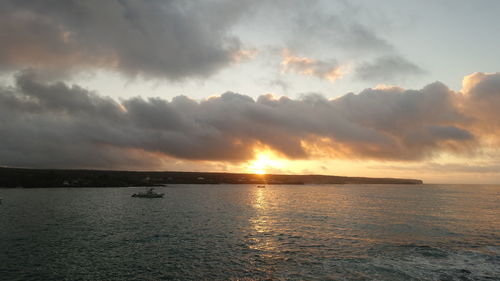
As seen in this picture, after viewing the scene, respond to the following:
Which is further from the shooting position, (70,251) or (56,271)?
(70,251)

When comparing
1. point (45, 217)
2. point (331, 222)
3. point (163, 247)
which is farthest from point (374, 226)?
point (45, 217)

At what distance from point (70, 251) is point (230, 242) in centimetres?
2291

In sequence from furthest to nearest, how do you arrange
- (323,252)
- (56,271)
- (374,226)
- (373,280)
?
1. (374,226)
2. (323,252)
3. (56,271)
4. (373,280)

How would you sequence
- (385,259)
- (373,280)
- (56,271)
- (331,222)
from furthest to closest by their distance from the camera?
(331,222) < (385,259) < (56,271) < (373,280)

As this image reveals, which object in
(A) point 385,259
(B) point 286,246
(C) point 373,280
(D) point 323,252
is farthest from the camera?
(B) point 286,246

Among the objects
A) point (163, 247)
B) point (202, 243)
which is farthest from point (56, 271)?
point (202, 243)

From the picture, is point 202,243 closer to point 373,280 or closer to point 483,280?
point 373,280

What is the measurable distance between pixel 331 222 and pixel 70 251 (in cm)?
5397

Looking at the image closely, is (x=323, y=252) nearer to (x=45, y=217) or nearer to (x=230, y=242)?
(x=230, y=242)

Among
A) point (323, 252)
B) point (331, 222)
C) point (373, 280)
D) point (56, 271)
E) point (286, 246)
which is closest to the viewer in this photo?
point (373, 280)

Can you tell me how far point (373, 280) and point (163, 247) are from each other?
29.3m

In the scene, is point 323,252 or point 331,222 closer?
point 323,252

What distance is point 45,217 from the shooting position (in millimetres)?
77188

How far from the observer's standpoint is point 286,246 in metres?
47.6
